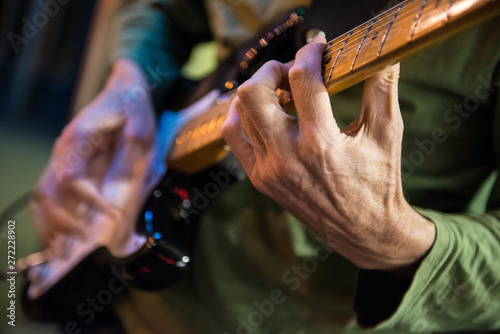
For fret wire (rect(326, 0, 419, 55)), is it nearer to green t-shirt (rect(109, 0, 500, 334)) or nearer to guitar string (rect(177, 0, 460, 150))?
guitar string (rect(177, 0, 460, 150))

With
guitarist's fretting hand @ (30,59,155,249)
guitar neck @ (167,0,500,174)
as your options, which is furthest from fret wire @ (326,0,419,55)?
guitarist's fretting hand @ (30,59,155,249)

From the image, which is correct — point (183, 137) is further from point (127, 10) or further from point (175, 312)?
point (127, 10)

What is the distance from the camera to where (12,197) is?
127 cm

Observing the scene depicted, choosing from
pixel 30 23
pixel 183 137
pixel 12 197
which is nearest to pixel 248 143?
pixel 183 137

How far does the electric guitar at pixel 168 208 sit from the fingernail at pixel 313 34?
3 cm

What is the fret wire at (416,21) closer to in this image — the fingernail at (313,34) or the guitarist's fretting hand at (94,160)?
the fingernail at (313,34)

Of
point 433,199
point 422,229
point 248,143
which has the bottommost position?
point 433,199

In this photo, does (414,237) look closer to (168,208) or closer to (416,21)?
(416,21)

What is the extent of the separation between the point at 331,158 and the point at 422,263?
181mm

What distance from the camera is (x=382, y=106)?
0.37 m

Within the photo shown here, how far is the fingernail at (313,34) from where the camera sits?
17.0 inches

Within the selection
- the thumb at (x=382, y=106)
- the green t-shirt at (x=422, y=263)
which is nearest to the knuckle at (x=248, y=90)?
the thumb at (x=382, y=106)

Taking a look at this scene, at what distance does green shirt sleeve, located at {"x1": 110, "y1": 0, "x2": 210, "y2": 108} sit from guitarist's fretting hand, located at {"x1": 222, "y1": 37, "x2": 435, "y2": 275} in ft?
1.88

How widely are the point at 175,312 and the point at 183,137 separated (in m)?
0.30
